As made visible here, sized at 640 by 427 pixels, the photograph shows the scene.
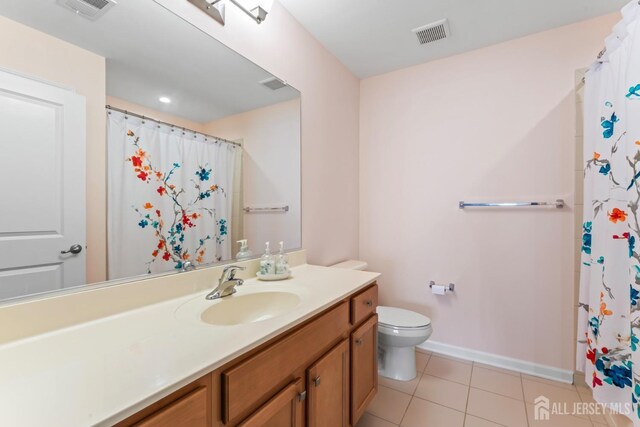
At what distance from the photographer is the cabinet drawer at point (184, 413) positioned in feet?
1.73

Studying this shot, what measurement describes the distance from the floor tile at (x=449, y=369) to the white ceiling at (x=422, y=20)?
2368mm

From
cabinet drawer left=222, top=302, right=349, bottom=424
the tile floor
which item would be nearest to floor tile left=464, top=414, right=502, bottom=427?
the tile floor

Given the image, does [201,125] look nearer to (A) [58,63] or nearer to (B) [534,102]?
(A) [58,63]

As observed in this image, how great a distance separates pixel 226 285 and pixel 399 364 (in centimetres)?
141

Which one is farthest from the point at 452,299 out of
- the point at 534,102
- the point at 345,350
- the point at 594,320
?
the point at 534,102

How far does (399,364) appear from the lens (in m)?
1.90

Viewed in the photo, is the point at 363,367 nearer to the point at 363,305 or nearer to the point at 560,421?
the point at 363,305

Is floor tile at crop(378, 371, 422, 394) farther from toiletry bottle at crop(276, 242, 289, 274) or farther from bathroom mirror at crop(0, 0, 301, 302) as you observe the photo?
bathroom mirror at crop(0, 0, 301, 302)

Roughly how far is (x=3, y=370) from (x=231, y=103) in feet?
4.09

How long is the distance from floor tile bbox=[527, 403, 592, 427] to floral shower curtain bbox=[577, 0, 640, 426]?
0.25 metres

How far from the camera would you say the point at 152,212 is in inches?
42.7

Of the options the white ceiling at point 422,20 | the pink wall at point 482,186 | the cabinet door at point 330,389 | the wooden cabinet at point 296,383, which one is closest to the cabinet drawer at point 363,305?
the wooden cabinet at point 296,383

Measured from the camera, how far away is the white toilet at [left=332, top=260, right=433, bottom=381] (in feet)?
5.85

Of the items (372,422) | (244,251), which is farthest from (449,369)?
(244,251)
